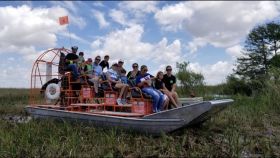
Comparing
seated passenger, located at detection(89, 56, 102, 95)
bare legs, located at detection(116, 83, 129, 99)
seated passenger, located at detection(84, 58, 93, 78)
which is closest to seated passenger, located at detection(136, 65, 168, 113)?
bare legs, located at detection(116, 83, 129, 99)

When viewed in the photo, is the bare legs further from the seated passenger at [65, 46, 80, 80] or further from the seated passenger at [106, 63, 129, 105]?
the seated passenger at [65, 46, 80, 80]

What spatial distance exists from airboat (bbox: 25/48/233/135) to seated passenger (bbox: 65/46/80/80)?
0.16m

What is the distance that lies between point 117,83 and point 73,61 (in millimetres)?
2137

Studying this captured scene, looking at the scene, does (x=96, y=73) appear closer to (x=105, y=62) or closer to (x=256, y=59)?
(x=105, y=62)

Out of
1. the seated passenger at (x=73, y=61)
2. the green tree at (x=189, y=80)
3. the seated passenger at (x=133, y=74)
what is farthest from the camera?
the green tree at (x=189, y=80)

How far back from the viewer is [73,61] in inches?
528

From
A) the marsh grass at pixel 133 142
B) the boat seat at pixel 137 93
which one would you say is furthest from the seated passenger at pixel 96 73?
the boat seat at pixel 137 93

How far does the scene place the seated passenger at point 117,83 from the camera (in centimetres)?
1179

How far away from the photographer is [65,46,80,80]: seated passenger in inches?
519

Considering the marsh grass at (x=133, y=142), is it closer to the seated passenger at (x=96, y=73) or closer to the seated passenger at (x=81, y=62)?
the seated passenger at (x=96, y=73)

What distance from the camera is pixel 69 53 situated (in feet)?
44.7

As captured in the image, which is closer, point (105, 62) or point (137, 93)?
point (137, 93)

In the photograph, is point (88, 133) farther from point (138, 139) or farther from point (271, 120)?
point (271, 120)

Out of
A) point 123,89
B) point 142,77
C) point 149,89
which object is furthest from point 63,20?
point 149,89
